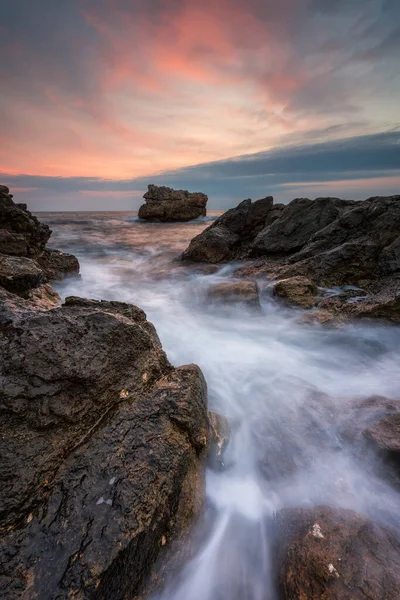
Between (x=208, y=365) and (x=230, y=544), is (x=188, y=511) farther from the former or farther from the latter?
(x=208, y=365)

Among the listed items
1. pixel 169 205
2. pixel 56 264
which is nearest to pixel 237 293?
pixel 56 264

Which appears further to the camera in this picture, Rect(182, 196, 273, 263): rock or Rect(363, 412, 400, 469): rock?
Rect(182, 196, 273, 263): rock

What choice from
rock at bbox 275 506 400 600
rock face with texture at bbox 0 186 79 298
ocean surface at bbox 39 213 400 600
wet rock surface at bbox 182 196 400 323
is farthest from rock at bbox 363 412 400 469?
rock face with texture at bbox 0 186 79 298

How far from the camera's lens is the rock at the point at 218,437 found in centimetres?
319

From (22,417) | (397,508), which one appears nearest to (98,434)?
(22,417)

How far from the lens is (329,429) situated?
12.2ft

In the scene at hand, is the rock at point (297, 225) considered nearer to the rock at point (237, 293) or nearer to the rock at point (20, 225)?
the rock at point (237, 293)

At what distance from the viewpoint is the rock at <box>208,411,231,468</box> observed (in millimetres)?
3188

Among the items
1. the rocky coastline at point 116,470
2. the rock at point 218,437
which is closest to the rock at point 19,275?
the rocky coastline at point 116,470

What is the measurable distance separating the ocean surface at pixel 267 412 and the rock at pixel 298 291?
25 cm

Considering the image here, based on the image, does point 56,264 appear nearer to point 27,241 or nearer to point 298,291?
point 27,241

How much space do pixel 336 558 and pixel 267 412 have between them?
213 cm

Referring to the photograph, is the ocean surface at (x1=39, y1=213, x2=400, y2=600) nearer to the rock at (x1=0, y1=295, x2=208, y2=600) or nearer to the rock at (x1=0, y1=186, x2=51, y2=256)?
the rock at (x1=0, y1=295, x2=208, y2=600)

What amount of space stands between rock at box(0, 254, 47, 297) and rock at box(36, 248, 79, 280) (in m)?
3.64
